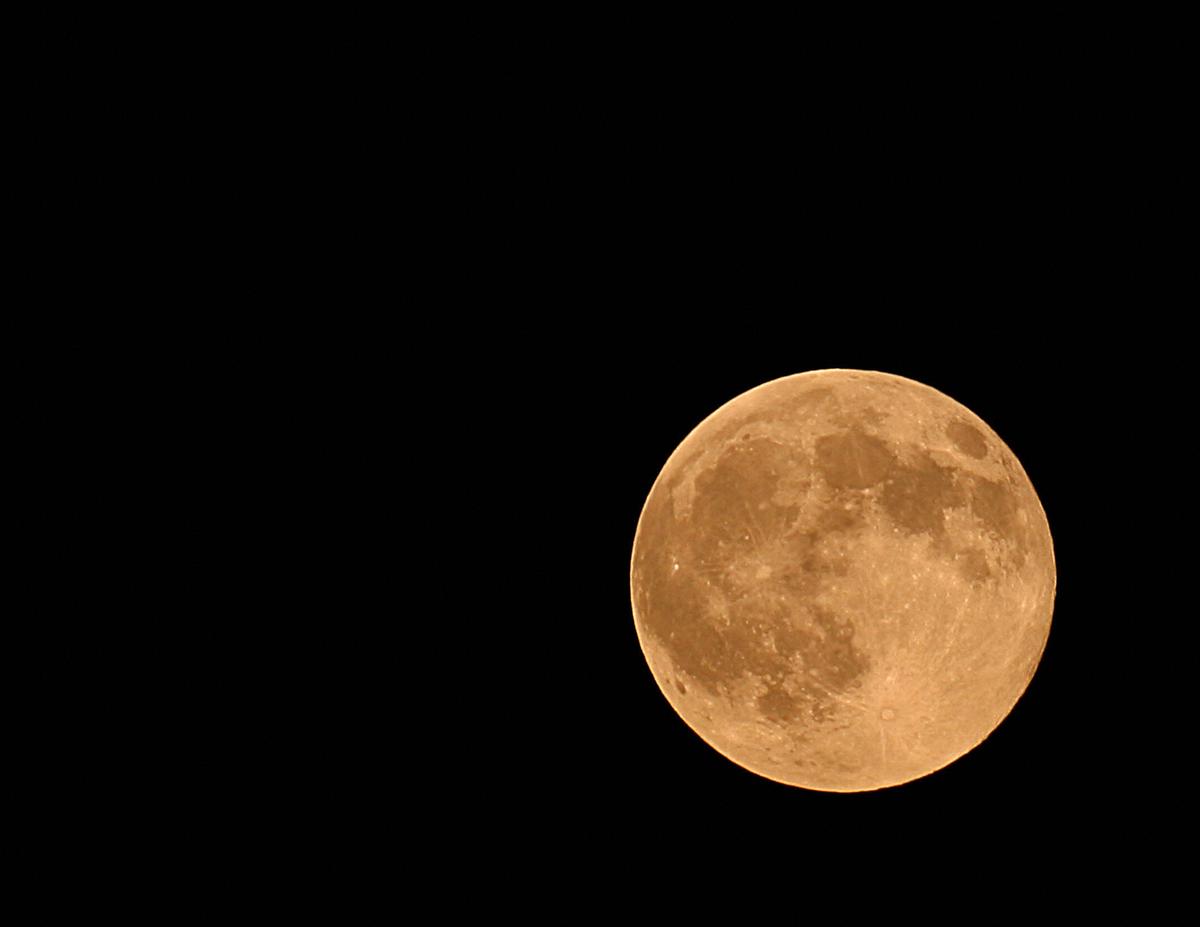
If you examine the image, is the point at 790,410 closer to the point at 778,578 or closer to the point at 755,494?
the point at 755,494

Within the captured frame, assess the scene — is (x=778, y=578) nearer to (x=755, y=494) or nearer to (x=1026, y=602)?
(x=755, y=494)

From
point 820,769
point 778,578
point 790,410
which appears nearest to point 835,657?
point 778,578

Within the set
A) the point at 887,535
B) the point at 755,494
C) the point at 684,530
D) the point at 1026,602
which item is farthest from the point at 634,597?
the point at 1026,602

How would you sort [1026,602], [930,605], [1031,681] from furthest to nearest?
[1031,681], [1026,602], [930,605]

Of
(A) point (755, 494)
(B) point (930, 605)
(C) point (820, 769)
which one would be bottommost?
(C) point (820, 769)

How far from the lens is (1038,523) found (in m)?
5.85

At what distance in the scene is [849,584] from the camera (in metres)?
5.12

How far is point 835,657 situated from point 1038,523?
159 cm

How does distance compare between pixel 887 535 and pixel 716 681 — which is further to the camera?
pixel 716 681

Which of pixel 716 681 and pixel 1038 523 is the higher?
pixel 1038 523

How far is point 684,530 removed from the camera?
18.7 feet

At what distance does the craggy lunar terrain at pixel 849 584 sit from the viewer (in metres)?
5.16

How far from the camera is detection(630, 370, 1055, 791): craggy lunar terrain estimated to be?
5.16 metres

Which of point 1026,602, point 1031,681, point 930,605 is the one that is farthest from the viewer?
point 1031,681
